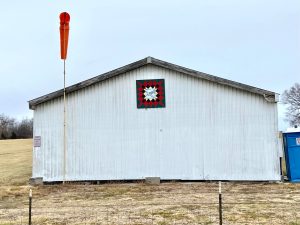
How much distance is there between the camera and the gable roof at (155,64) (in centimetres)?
1415

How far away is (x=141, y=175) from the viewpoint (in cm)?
1480

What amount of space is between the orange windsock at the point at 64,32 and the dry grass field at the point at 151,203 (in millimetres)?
5227

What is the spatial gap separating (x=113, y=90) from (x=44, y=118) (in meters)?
2.95

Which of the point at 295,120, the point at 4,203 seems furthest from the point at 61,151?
the point at 295,120

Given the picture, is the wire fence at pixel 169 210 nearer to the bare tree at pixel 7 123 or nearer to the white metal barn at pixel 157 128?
the white metal barn at pixel 157 128

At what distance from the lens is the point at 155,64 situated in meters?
14.9

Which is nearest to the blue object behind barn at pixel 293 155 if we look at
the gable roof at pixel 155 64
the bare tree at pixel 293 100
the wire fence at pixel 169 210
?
the gable roof at pixel 155 64

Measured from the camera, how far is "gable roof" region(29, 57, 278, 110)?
1415 cm

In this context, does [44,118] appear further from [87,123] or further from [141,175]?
[141,175]

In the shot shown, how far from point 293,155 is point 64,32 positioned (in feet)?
32.3

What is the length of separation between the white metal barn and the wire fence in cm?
266

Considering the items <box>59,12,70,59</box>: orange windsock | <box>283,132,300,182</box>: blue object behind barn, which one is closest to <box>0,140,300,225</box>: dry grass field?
<box>283,132,300,182</box>: blue object behind barn

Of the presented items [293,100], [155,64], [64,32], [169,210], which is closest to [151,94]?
[155,64]

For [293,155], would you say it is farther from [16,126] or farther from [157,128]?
[16,126]
